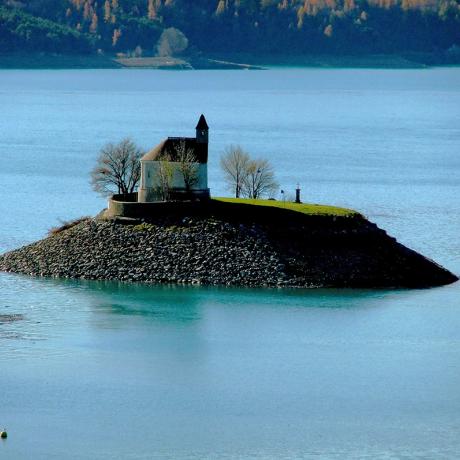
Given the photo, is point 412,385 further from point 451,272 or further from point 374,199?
point 374,199

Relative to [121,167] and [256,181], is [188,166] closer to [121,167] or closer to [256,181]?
[121,167]

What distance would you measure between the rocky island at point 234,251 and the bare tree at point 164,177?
1581 millimetres

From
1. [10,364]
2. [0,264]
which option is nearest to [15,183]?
[0,264]

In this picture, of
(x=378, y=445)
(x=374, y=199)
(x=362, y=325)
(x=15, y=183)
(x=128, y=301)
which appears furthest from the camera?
(x=15, y=183)

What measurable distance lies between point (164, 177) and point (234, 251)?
19.4 ft

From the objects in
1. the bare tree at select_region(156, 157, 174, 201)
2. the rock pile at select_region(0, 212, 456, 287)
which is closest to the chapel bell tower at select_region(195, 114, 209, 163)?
the bare tree at select_region(156, 157, 174, 201)

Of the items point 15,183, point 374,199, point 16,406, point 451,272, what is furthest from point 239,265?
point 15,183

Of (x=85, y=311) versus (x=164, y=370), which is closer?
(x=164, y=370)

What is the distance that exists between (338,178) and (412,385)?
5539 cm

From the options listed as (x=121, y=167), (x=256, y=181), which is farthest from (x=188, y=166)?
(x=256, y=181)

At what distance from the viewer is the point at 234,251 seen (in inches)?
2598

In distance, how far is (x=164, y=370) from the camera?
54.3 m

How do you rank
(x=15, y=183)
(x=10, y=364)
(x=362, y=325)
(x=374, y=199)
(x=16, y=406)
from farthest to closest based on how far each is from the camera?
(x=15, y=183) < (x=374, y=199) < (x=362, y=325) < (x=10, y=364) < (x=16, y=406)

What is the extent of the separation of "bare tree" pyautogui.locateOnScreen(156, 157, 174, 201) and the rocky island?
1.58 meters
